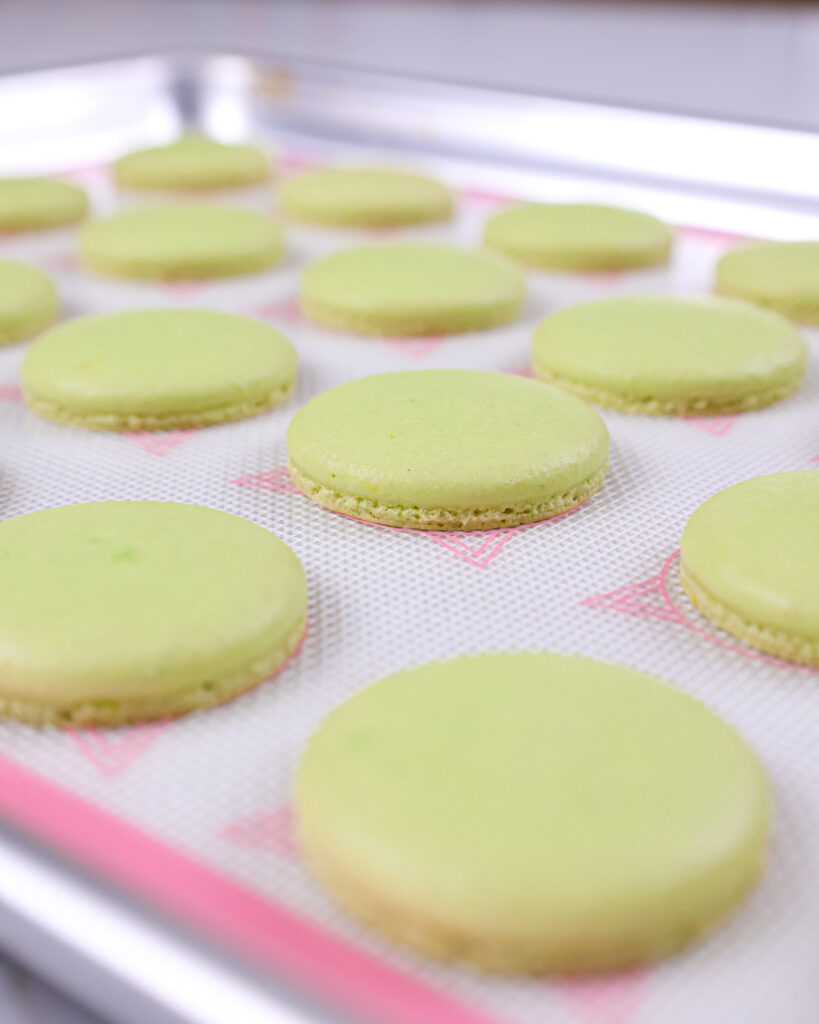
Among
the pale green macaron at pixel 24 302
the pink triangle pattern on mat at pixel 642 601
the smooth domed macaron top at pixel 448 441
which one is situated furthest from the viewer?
the pale green macaron at pixel 24 302

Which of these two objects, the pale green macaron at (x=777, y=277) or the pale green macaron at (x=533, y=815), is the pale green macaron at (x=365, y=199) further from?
the pale green macaron at (x=533, y=815)

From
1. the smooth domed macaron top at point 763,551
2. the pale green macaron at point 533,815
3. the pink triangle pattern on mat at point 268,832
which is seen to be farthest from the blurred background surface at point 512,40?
the pink triangle pattern on mat at point 268,832

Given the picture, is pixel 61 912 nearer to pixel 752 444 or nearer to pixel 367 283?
pixel 752 444

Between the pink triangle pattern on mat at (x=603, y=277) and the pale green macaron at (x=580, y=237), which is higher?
the pale green macaron at (x=580, y=237)

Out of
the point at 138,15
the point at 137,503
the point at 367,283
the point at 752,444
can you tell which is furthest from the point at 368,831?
the point at 138,15

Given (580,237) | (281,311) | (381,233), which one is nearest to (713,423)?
(580,237)
